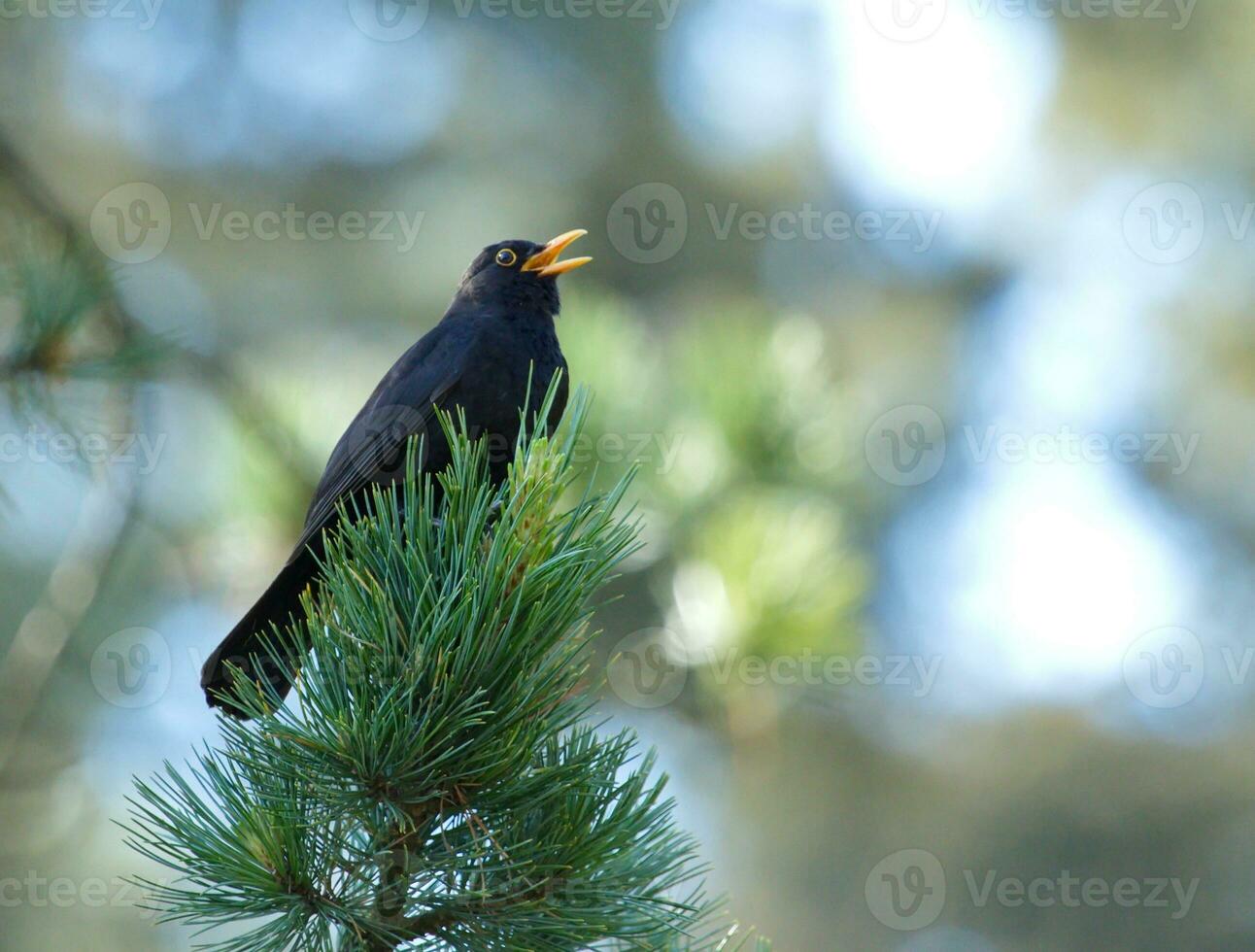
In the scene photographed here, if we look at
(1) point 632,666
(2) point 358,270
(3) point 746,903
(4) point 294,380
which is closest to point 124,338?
(4) point 294,380

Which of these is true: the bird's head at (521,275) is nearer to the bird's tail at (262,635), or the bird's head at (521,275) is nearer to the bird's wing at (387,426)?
the bird's wing at (387,426)

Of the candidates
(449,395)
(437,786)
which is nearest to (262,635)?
(437,786)

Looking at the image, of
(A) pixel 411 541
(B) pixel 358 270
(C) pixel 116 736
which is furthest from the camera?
(B) pixel 358 270

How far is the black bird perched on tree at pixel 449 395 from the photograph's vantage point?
318cm

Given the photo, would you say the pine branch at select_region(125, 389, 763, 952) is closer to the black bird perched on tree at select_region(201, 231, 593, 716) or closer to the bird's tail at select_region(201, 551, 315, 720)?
the bird's tail at select_region(201, 551, 315, 720)

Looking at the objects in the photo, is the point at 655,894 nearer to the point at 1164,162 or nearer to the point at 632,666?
the point at 632,666

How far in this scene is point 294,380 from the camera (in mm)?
3869

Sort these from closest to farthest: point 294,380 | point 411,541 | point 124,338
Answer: point 411,541 < point 124,338 < point 294,380

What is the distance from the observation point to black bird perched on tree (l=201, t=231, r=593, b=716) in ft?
10.4

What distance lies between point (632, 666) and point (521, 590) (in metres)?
1.53

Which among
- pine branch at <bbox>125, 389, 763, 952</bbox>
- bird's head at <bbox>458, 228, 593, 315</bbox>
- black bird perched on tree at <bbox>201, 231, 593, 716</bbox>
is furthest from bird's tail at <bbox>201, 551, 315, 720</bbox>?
bird's head at <bbox>458, 228, 593, 315</bbox>

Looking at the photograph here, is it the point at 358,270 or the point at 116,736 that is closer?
the point at 116,736

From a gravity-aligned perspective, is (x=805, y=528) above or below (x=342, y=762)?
above

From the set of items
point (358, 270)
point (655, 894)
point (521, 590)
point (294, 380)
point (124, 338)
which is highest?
point (358, 270)
